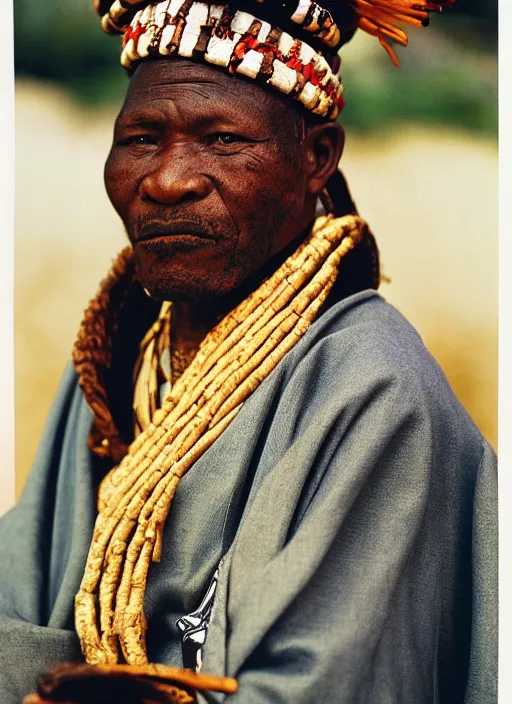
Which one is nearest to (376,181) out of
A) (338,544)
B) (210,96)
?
(210,96)

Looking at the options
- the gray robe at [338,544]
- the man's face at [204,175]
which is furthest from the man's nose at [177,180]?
the gray robe at [338,544]

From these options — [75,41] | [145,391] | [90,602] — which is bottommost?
[90,602]

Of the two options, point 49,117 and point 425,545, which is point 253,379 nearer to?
point 425,545

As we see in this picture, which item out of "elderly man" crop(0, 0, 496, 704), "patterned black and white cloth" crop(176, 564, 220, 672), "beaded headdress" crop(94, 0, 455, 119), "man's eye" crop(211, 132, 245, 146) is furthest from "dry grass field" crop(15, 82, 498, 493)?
"patterned black and white cloth" crop(176, 564, 220, 672)

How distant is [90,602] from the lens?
1.40m

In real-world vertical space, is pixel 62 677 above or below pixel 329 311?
below

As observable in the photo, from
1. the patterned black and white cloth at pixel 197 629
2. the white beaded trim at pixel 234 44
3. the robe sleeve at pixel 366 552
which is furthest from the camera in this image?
the white beaded trim at pixel 234 44

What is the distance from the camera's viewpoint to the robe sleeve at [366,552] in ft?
3.93

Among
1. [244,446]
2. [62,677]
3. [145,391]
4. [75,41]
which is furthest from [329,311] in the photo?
[75,41]

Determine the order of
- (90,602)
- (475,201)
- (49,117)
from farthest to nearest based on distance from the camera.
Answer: (49,117) < (475,201) < (90,602)

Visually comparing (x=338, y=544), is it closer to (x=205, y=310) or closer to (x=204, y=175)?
(x=205, y=310)

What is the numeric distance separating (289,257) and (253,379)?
233 mm

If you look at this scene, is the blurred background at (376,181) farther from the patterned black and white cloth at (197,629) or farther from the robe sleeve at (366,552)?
the patterned black and white cloth at (197,629)
